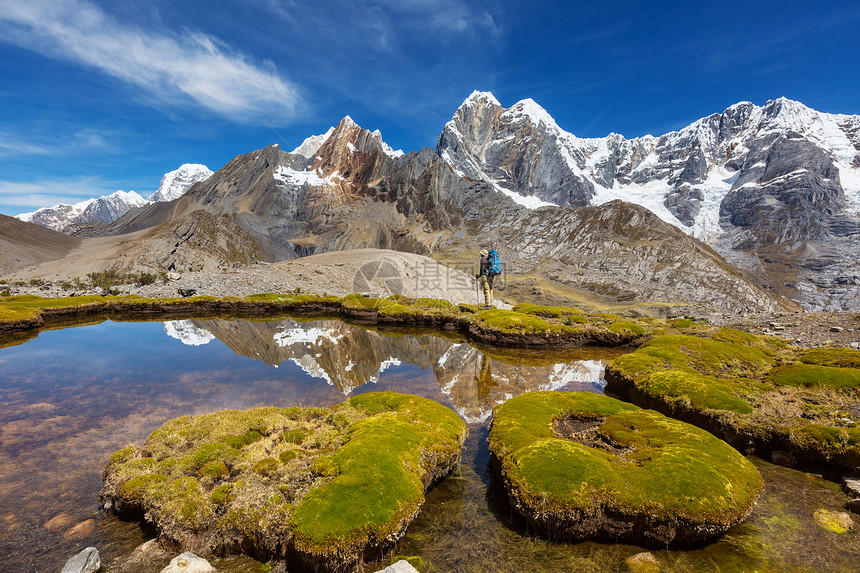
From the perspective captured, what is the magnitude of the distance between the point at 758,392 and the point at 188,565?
22.7 metres

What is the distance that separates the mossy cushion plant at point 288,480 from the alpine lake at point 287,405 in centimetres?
70

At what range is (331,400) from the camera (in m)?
20.9

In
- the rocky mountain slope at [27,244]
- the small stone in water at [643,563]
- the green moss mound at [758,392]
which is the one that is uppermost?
the rocky mountain slope at [27,244]

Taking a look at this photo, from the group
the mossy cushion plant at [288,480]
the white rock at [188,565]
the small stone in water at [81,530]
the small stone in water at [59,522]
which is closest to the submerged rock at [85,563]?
the mossy cushion plant at [288,480]

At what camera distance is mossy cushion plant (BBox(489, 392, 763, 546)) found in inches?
386

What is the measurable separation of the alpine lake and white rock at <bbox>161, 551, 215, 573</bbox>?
1.82 ft

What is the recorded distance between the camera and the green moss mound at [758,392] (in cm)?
1352

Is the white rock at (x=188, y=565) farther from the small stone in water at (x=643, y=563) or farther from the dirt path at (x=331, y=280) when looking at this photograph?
the dirt path at (x=331, y=280)

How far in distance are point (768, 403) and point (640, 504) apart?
11.1m

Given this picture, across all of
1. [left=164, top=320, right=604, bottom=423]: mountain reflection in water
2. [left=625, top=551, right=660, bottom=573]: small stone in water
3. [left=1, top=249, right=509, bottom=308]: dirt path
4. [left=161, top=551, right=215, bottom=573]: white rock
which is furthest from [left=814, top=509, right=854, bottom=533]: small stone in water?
[left=1, top=249, right=509, bottom=308]: dirt path

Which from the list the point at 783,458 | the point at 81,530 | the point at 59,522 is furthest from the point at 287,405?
the point at 783,458

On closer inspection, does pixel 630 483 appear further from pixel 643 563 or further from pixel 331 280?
pixel 331 280

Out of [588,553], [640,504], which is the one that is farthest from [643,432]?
[588,553]

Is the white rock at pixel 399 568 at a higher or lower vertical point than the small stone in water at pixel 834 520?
higher
